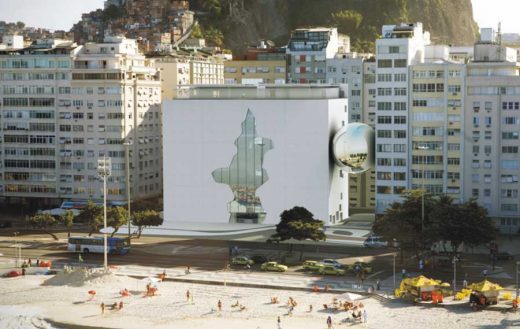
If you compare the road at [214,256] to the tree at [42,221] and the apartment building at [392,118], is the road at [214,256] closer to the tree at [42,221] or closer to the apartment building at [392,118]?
the tree at [42,221]

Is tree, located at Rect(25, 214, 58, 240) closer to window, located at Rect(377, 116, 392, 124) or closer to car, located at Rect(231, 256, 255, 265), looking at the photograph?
car, located at Rect(231, 256, 255, 265)

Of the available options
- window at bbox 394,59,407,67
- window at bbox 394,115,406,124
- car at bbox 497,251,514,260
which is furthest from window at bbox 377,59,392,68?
car at bbox 497,251,514,260

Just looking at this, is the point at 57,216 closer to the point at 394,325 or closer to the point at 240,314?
the point at 240,314

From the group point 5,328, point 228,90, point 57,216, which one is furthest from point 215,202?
point 5,328

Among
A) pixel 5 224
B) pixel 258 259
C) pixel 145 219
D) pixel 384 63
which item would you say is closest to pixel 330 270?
pixel 258 259

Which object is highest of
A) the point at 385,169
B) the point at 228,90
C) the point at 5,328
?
the point at 228,90

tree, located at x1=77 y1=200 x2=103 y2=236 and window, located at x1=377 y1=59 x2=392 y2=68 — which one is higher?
window, located at x1=377 y1=59 x2=392 y2=68

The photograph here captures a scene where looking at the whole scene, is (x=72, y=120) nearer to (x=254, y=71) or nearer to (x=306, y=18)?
(x=254, y=71)
